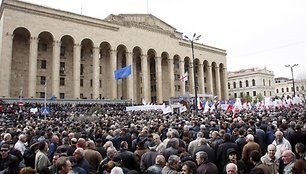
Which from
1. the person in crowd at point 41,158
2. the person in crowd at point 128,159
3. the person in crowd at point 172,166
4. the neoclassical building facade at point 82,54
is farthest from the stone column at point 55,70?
the person in crowd at point 172,166

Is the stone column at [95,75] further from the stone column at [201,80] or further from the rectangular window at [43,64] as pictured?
the stone column at [201,80]

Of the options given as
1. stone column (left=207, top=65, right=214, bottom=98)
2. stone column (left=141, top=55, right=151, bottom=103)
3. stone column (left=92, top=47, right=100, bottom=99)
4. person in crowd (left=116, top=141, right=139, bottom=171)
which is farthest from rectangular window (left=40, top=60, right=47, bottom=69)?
person in crowd (left=116, top=141, right=139, bottom=171)

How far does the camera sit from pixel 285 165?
181 inches

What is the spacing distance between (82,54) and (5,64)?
45.8 ft

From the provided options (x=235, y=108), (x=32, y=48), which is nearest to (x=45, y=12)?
(x=32, y=48)

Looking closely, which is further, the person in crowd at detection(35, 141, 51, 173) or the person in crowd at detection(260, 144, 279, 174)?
the person in crowd at detection(35, 141, 51, 173)

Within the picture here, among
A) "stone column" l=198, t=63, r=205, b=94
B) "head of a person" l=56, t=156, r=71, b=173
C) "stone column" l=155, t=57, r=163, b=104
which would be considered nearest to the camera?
"head of a person" l=56, t=156, r=71, b=173

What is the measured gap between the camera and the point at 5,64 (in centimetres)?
3238

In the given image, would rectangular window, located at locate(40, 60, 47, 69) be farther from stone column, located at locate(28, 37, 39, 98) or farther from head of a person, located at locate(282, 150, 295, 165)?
head of a person, located at locate(282, 150, 295, 165)

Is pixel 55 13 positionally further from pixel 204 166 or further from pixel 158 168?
pixel 204 166

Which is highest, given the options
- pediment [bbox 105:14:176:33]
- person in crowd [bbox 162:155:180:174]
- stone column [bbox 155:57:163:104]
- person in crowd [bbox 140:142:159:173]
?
pediment [bbox 105:14:176:33]

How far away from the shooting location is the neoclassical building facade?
3441 cm

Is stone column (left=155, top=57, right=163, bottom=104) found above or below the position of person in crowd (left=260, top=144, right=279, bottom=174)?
above

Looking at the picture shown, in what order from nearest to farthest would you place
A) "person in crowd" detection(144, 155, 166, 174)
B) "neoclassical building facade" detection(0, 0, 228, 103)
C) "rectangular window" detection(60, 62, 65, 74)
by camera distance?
"person in crowd" detection(144, 155, 166, 174), "neoclassical building facade" detection(0, 0, 228, 103), "rectangular window" detection(60, 62, 65, 74)
